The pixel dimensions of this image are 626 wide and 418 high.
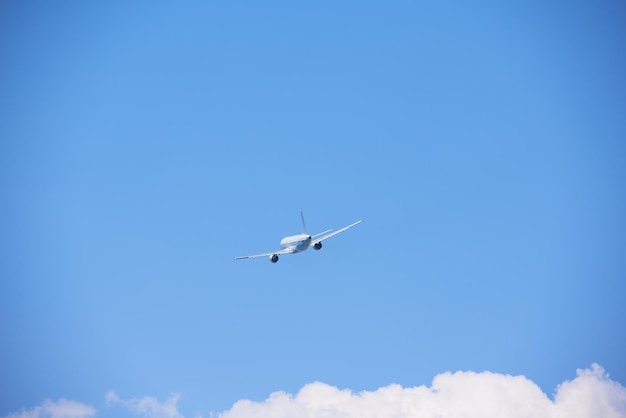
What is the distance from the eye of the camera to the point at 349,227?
193125 millimetres

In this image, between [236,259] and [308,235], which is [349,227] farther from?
[236,259]

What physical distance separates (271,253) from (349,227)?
64.6 ft

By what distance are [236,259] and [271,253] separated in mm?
9548

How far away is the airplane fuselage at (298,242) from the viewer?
189 meters

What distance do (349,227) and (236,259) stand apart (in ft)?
88.3

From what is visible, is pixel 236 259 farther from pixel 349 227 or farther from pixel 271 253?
pixel 349 227

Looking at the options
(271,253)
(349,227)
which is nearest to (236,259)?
(271,253)

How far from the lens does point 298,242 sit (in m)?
190

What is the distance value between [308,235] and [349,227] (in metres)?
10.2

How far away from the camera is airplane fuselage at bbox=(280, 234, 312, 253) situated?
189 m

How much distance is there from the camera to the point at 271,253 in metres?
198

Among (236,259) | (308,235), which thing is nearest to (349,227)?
(308,235)

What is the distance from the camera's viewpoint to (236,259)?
630 feet
